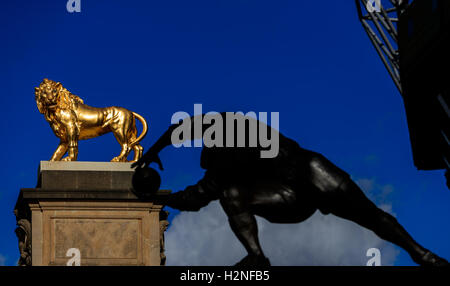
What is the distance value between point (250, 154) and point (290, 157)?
358mm

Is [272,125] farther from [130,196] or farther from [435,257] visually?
[130,196]

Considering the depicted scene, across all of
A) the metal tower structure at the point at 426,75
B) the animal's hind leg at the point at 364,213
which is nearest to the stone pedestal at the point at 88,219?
the metal tower structure at the point at 426,75

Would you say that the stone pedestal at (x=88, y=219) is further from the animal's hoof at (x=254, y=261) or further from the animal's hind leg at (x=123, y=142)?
the animal's hoof at (x=254, y=261)

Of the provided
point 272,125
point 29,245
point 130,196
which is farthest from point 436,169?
point 272,125

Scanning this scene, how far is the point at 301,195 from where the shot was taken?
9695mm

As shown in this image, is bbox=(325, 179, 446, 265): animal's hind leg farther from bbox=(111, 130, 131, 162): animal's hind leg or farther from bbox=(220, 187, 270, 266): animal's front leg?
bbox=(111, 130, 131, 162): animal's hind leg

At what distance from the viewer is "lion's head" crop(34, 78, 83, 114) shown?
25.2m

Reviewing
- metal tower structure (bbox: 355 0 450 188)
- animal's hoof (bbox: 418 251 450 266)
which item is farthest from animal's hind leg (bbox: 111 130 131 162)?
animal's hoof (bbox: 418 251 450 266)

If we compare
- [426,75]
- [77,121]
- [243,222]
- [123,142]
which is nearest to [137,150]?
[123,142]

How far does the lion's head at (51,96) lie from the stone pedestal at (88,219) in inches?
59.5

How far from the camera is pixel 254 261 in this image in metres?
9.38

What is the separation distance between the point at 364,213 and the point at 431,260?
2.30 ft

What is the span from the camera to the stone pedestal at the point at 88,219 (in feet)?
77.4
